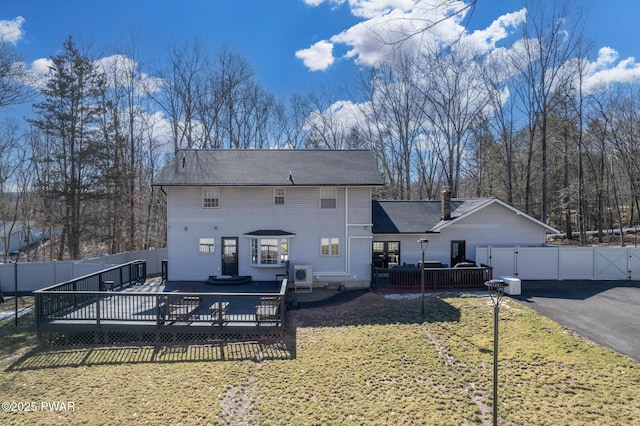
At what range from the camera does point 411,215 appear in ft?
58.7

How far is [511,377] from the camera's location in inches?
271

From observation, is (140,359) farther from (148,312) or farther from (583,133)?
(583,133)

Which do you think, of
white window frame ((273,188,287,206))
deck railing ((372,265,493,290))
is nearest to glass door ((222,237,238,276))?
white window frame ((273,188,287,206))

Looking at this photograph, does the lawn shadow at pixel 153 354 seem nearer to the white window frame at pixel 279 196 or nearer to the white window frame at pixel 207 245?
the white window frame at pixel 207 245

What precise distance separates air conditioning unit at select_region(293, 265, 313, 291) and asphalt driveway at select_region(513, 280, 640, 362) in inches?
337

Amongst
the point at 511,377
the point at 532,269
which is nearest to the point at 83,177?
the point at 511,377

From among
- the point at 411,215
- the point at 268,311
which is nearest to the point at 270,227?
the point at 268,311

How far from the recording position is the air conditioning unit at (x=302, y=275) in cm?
1452

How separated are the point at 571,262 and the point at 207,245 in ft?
58.4

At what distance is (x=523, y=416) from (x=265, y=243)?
451 inches

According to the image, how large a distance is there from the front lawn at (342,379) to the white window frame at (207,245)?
6.46 m

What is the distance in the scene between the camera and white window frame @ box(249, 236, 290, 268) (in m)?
15.0

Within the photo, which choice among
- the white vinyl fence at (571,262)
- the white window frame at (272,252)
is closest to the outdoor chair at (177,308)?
the white window frame at (272,252)

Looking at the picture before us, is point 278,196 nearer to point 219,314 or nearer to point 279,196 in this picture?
point 279,196
